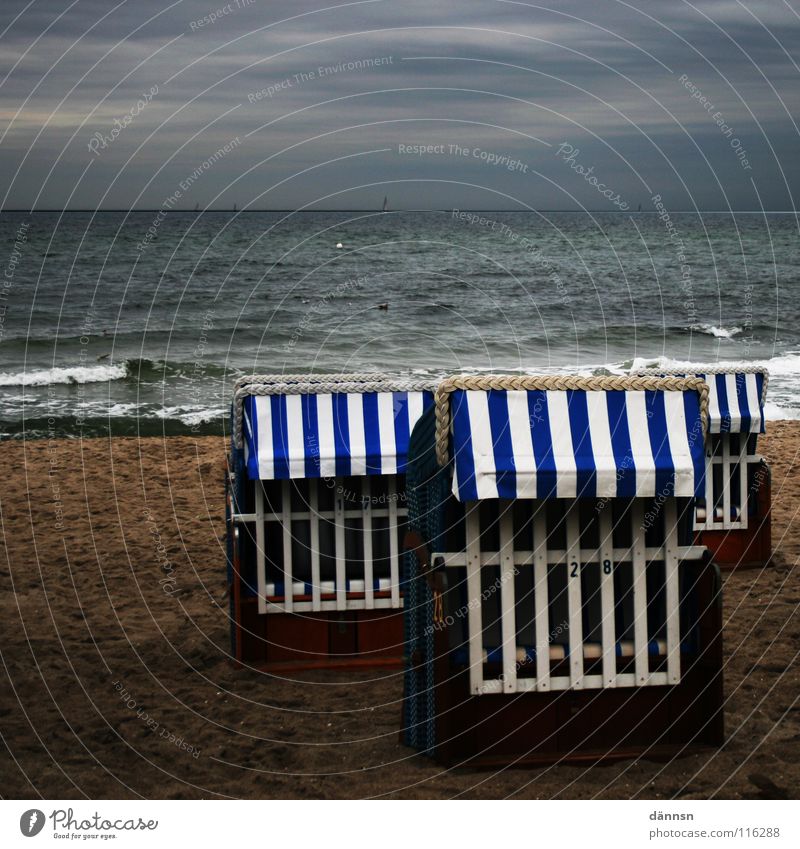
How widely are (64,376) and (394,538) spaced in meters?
20.1

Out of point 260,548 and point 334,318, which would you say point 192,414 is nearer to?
point 260,548

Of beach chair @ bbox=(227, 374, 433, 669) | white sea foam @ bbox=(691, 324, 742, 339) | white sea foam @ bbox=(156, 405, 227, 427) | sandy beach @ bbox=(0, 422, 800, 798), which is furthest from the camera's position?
white sea foam @ bbox=(691, 324, 742, 339)

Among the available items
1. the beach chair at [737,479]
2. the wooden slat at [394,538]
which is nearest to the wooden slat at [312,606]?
the wooden slat at [394,538]

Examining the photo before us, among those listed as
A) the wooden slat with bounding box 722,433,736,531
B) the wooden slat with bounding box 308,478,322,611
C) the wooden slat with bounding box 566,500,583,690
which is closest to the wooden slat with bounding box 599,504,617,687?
the wooden slat with bounding box 566,500,583,690

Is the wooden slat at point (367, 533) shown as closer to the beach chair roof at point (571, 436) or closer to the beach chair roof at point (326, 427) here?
the beach chair roof at point (326, 427)

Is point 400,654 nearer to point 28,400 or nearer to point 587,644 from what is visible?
point 587,644

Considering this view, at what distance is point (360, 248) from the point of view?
7831cm

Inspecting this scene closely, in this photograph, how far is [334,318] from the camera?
1687 inches

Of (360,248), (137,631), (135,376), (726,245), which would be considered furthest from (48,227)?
(137,631)

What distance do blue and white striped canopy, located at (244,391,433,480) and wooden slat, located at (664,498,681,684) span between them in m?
2.51

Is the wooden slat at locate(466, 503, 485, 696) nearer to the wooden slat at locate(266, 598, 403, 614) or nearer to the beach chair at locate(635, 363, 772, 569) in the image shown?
the wooden slat at locate(266, 598, 403, 614)

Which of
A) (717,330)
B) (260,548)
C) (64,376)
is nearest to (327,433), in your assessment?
(260,548)

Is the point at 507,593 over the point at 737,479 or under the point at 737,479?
under

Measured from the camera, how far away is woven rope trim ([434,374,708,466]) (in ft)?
19.2
